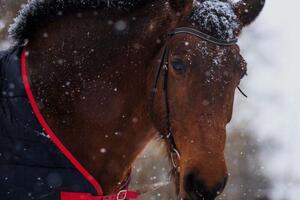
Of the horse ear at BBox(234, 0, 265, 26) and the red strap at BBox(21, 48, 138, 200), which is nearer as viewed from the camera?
the red strap at BBox(21, 48, 138, 200)

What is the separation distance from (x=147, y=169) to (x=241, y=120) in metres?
10.0

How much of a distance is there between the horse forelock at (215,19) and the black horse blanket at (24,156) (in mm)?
1165

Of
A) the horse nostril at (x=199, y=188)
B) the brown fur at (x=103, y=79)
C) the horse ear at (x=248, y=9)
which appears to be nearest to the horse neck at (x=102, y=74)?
the brown fur at (x=103, y=79)

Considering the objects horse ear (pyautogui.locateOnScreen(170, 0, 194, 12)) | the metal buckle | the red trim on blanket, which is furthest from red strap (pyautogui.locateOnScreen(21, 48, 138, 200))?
horse ear (pyautogui.locateOnScreen(170, 0, 194, 12))

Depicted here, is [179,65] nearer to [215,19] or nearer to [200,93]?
[200,93]

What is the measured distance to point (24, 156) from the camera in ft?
11.0

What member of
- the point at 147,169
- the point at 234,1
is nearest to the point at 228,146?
the point at 147,169

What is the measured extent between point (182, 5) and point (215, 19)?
0.73 feet

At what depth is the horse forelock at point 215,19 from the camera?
3.28 meters

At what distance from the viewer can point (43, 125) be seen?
339cm

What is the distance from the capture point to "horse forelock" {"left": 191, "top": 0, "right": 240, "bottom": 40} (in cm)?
328

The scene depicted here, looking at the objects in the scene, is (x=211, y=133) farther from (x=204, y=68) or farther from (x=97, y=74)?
A: (x=97, y=74)

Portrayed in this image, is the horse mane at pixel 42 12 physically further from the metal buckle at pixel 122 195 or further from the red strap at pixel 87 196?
the metal buckle at pixel 122 195

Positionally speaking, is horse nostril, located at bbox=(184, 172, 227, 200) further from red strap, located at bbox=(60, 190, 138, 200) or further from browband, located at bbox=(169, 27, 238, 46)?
browband, located at bbox=(169, 27, 238, 46)
